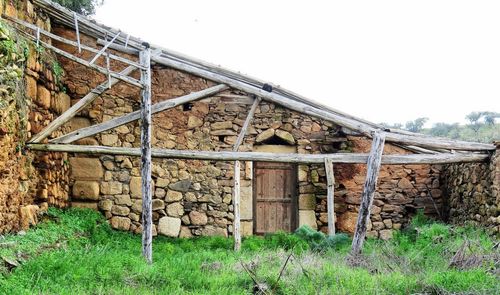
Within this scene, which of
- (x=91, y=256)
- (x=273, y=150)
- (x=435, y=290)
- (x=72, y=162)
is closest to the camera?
(x=435, y=290)

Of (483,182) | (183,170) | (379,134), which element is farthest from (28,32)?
(483,182)

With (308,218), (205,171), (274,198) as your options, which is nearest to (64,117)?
(205,171)

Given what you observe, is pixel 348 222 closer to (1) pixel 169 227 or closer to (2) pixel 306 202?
(2) pixel 306 202


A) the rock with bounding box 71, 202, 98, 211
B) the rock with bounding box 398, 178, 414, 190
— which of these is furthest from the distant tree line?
the rock with bounding box 71, 202, 98, 211

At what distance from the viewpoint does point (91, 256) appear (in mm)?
5531

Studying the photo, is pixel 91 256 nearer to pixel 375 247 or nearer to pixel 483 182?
pixel 375 247

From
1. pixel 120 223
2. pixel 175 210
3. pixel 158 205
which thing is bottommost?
pixel 120 223

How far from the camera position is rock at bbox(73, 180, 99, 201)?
8594 mm

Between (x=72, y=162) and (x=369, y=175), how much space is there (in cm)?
503

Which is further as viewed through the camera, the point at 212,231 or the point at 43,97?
the point at 212,231

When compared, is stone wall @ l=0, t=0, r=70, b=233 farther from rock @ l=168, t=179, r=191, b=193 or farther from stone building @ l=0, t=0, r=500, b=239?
rock @ l=168, t=179, r=191, b=193

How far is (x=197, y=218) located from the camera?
29.8 feet

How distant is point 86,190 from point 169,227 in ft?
5.17

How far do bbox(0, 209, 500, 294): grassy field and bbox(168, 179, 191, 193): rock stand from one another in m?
1.55
